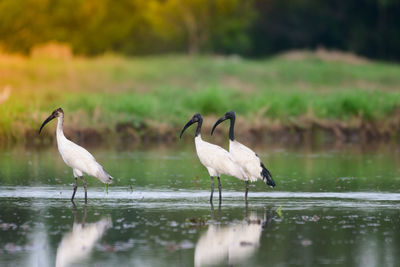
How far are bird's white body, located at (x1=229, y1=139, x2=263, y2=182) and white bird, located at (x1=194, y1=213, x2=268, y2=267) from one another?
6.58 ft

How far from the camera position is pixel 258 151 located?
23547mm

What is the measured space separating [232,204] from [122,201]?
161cm

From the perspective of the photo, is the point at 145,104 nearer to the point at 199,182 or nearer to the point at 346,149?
the point at 346,149

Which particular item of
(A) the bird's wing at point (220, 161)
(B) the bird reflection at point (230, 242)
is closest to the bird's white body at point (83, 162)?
(A) the bird's wing at point (220, 161)

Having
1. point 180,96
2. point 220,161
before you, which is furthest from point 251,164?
point 180,96

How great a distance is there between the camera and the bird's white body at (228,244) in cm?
965

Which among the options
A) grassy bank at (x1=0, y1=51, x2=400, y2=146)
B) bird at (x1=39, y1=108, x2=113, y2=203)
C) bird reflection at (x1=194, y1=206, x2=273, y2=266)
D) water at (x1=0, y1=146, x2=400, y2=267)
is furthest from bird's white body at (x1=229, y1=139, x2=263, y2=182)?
grassy bank at (x1=0, y1=51, x2=400, y2=146)

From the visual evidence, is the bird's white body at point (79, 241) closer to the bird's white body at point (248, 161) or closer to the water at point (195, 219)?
the water at point (195, 219)

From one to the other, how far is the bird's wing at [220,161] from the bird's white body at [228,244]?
78.0 inches

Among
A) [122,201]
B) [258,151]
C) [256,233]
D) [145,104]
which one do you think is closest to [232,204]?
[122,201]

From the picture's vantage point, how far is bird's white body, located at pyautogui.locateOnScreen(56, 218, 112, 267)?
381 inches

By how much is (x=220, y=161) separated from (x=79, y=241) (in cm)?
378

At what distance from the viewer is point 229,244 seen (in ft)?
34.3

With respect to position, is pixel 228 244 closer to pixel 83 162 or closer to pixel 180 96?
pixel 83 162
